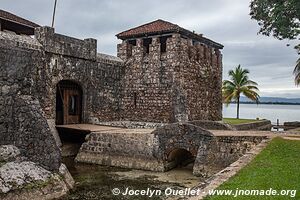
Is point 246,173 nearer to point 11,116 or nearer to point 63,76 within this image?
point 11,116

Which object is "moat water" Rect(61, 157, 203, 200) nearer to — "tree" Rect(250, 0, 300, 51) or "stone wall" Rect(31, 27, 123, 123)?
"stone wall" Rect(31, 27, 123, 123)

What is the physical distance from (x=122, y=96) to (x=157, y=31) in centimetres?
480

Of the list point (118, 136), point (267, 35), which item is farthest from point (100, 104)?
point (267, 35)

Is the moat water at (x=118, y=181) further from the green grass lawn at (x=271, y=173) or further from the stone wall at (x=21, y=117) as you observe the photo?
the green grass lawn at (x=271, y=173)

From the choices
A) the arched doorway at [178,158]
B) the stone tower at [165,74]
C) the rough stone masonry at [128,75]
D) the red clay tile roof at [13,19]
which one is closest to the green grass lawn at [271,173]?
the arched doorway at [178,158]

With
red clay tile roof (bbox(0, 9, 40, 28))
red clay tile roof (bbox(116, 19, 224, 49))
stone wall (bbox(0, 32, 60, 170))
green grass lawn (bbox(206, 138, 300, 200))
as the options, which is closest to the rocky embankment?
stone wall (bbox(0, 32, 60, 170))

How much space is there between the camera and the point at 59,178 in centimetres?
1121

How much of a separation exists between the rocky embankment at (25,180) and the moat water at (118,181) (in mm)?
496

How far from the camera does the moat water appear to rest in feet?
36.3

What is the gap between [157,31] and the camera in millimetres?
20266

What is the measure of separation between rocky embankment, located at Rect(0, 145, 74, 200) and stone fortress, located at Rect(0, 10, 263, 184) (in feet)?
1.12

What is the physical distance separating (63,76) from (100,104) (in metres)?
3.38

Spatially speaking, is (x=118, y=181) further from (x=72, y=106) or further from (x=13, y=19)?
(x=13, y=19)

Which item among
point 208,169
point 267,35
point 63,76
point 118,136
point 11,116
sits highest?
point 267,35
